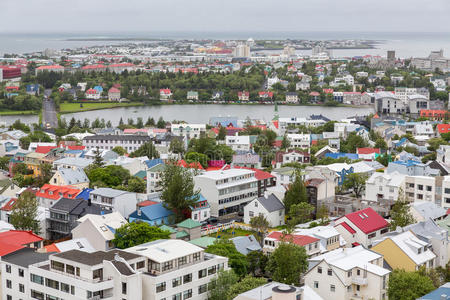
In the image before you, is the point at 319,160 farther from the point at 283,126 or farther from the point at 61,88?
the point at 61,88

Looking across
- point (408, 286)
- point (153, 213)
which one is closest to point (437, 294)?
point (408, 286)

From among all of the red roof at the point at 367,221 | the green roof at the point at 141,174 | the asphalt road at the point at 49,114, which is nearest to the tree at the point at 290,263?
the red roof at the point at 367,221

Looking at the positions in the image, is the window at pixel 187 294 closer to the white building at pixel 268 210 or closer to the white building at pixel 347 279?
the white building at pixel 347 279

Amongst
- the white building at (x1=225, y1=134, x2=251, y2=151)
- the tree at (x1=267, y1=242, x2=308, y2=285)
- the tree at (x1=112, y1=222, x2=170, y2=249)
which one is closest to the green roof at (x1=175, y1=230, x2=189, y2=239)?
the tree at (x1=112, y1=222, x2=170, y2=249)

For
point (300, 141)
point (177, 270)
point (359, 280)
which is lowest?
point (300, 141)

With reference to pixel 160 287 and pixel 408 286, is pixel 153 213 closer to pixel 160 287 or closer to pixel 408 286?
pixel 160 287

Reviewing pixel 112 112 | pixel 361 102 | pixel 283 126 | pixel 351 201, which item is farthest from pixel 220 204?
pixel 361 102
